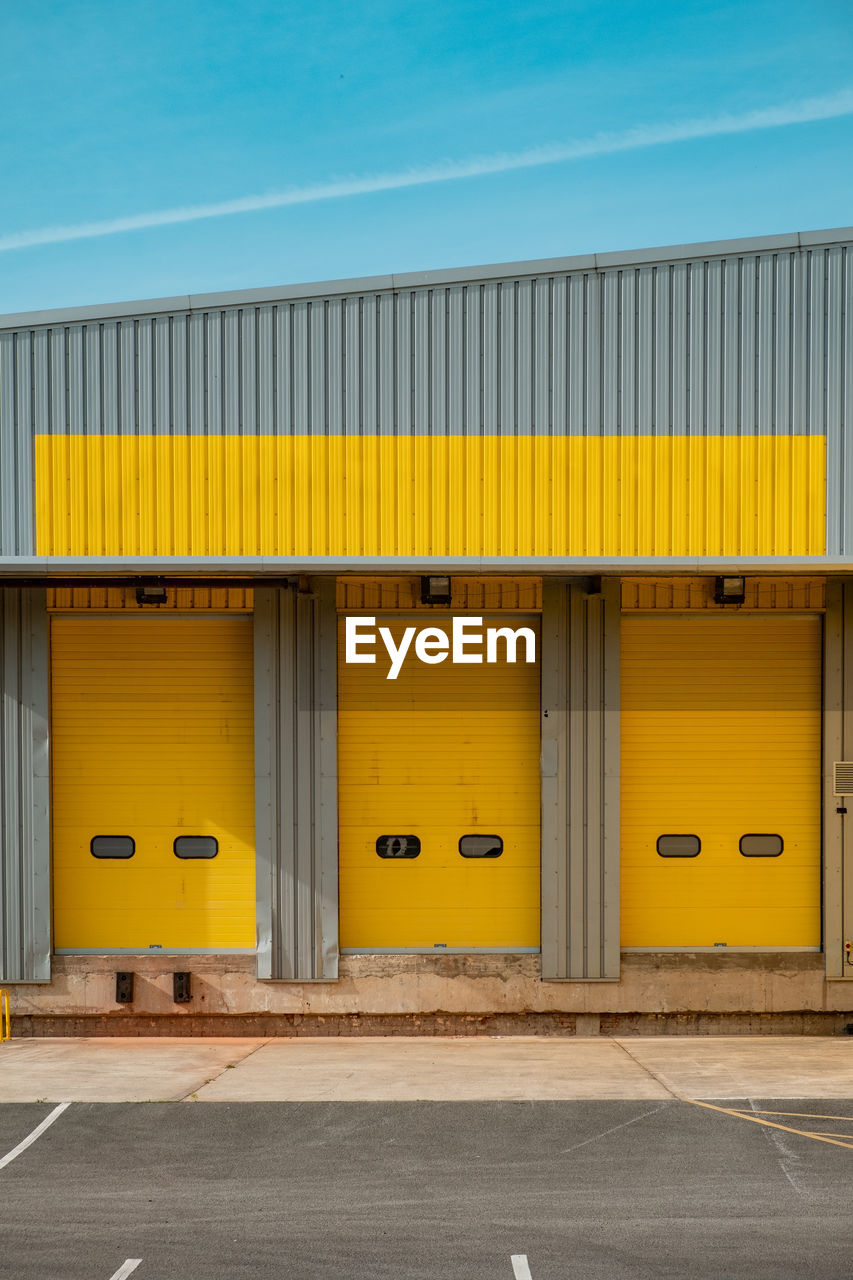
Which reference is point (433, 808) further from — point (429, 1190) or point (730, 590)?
point (429, 1190)

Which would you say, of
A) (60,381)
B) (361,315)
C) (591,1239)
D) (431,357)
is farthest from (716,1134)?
(60,381)

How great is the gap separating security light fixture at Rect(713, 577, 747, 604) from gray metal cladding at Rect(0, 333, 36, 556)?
32.5 ft

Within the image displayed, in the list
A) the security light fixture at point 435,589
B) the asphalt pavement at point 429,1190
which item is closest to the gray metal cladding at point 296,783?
the security light fixture at point 435,589

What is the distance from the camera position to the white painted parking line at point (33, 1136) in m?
9.59

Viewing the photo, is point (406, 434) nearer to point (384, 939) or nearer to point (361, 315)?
point (361, 315)

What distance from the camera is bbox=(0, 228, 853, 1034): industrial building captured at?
13914 millimetres

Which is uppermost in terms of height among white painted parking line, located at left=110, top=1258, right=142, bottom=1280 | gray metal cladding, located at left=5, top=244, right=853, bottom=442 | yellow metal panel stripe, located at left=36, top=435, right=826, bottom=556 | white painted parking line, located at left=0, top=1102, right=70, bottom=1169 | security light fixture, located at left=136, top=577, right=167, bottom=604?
gray metal cladding, located at left=5, top=244, right=853, bottom=442

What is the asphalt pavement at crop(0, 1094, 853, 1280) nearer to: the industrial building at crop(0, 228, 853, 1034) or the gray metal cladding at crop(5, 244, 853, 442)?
the industrial building at crop(0, 228, 853, 1034)

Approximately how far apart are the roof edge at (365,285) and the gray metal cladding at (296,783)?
4140 mm

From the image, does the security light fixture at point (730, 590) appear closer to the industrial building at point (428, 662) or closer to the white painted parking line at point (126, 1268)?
the industrial building at point (428, 662)

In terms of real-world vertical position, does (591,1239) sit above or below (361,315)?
below

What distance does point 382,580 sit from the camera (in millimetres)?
14195

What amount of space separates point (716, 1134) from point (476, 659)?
674 centimetres

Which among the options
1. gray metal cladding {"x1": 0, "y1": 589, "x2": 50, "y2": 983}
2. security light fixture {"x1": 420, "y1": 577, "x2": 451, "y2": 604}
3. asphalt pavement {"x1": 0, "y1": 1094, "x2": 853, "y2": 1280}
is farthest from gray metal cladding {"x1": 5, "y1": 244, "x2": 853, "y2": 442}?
asphalt pavement {"x1": 0, "y1": 1094, "x2": 853, "y2": 1280}
